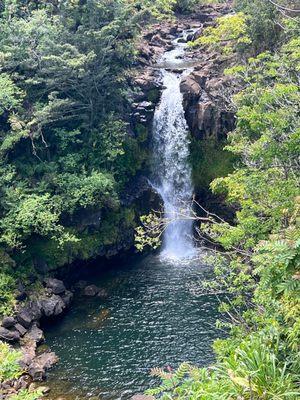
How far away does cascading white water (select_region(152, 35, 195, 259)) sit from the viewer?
80.0 ft

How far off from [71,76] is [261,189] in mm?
12882

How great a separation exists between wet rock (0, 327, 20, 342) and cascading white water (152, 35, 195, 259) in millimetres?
10577

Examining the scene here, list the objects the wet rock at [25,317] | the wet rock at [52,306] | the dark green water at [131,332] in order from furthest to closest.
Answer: the wet rock at [52,306] → the wet rock at [25,317] → the dark green water at [131,332]

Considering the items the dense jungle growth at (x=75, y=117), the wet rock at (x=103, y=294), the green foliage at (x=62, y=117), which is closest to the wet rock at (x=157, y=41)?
the dense jungle growth at (x=75, y=117)

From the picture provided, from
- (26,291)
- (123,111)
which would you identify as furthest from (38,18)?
(26,291)

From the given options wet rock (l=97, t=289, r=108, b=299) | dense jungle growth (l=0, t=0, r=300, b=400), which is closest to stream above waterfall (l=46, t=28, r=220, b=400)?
wet rock (l=97, t=289, r=108, b=299)

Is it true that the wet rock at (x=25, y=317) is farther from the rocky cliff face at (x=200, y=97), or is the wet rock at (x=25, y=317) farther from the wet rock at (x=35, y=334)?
the rocky cliff face at (x=200, y=97)

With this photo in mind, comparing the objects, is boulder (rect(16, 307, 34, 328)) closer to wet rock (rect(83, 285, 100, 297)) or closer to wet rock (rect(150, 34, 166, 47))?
wet rock (rect(83, 285, 100, 297))

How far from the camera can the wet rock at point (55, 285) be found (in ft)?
63.3

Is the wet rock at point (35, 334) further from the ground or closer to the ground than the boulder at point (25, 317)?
closer to the ground

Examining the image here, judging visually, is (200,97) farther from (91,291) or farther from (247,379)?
(247,379)

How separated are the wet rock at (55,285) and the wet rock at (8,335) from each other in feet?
10.5

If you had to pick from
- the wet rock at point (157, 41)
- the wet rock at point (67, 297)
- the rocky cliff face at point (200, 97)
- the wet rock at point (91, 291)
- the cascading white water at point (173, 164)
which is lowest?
the wet rock at point (91, 291)

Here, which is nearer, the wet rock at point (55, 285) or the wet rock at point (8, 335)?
the wet rock at point (8, 335)
